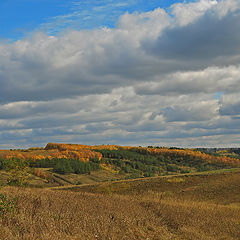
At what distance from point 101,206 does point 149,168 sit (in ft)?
577

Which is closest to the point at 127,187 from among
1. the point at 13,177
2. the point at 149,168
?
the point at 13,177

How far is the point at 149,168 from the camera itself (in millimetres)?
191750

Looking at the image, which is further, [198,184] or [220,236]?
[198,184]

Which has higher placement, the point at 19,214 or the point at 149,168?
the point at 19,214

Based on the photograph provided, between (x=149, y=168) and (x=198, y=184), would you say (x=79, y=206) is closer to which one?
(x=198, y=184)

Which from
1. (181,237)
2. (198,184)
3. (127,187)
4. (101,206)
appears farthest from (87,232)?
(198,184)

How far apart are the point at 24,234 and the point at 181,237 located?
292 inches

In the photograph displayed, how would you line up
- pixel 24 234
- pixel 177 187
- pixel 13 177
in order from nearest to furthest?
1. pixel 24 234
2. pixel 13 177
3. pixel 177 187

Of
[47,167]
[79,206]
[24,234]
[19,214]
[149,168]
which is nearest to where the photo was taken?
[24,234]

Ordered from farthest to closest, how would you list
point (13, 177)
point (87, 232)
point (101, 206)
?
point (13, 177), point (101, 206), point (87, 232)

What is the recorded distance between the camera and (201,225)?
17734 mm

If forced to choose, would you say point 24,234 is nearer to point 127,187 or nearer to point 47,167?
point 127,187

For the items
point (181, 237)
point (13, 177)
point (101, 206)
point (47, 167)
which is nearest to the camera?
point (181, 237)

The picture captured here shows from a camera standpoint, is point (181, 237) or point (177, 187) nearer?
point (181, 237)
